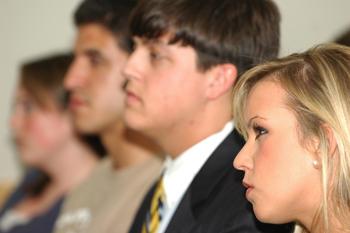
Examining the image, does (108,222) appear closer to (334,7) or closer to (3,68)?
(334,7)

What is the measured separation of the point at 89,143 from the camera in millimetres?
3000

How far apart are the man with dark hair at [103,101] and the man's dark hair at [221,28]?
60 cm

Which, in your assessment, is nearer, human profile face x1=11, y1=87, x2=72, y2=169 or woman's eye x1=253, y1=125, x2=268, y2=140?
woman's eye x1=253, y1=125, x2=268, y2=140

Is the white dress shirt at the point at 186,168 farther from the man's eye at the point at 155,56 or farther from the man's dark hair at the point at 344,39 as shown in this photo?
the man's dark hair at the point at 344,39

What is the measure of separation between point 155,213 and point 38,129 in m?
1.35

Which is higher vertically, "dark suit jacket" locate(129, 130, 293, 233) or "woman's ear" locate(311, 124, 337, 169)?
"woman's ear" locate(311, 124, 337, 169)

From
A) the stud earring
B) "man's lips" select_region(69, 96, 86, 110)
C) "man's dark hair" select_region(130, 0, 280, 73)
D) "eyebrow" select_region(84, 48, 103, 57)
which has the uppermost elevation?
"man's dark hair" select_region(130, 0, 280, 73)

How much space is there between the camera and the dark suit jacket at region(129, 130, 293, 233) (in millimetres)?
Result: 1506

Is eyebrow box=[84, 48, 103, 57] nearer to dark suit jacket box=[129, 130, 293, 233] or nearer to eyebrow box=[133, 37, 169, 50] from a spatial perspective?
eyebrow box=[133, 37, 169, 50]

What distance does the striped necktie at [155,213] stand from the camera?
1.80 metres

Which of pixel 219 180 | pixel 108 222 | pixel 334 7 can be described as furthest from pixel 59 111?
pixel 219 180

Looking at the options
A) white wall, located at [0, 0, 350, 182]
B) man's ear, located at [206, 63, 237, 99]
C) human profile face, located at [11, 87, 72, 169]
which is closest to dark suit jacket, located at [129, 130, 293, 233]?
man's ear, located at [206, 63, 237, 99]

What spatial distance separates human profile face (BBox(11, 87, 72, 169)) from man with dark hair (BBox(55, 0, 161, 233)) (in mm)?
451

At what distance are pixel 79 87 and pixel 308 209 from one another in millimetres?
1361
